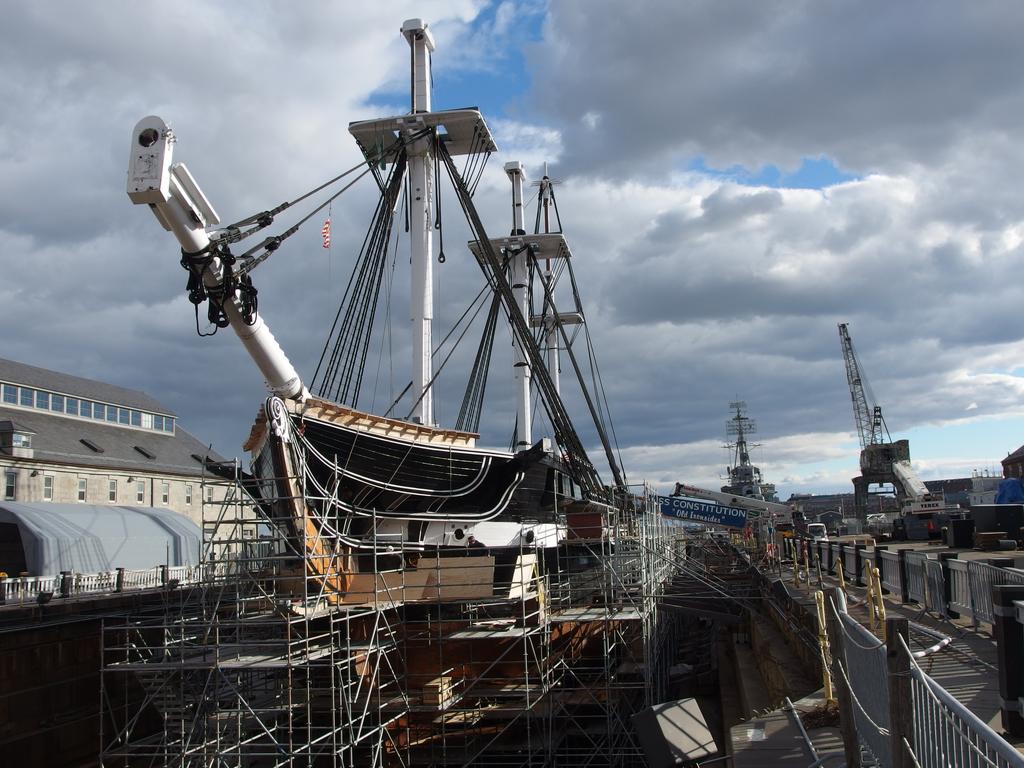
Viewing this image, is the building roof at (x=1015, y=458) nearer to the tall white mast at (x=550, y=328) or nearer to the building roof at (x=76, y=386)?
the tall white mast at (x=550, y=328)

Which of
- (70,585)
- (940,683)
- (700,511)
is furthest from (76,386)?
(940,683)

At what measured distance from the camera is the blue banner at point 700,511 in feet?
127

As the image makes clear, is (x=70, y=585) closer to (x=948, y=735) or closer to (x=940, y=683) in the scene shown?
(x=940, y=683)

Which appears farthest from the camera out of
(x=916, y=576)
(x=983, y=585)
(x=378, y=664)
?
(x=916, y=576)

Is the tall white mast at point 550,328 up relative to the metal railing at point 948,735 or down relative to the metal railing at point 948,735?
up

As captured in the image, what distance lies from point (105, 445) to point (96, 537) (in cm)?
1000

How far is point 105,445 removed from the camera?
3872 cm

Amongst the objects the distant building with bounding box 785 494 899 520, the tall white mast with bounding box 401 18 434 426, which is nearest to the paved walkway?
the tall white mast with bounding box 401 18 434 426

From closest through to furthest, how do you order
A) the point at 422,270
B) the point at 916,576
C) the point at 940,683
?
the point at 940,683 → the point at 916,576 → the point at 422,270

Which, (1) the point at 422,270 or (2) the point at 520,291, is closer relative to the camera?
(1) the point at 422,270

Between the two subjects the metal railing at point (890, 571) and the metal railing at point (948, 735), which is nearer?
the metal railing at point (948, 735)

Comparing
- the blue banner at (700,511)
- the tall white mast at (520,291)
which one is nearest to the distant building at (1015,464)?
the blue banner at (700,511)

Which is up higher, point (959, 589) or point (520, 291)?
point (520, 291)

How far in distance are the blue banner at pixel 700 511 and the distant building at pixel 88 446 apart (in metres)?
20.4
